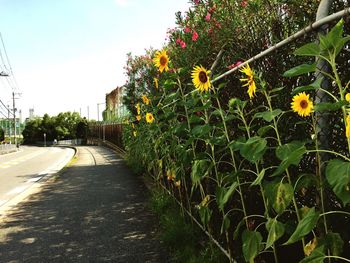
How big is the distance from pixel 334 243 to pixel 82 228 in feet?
15.3

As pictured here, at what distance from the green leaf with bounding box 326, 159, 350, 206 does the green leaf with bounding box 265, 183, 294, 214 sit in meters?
0.49

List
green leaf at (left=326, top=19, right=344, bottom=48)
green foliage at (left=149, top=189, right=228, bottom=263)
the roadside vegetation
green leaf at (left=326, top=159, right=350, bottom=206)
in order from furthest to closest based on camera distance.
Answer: the roadside vegetation < green foliage at (left=149, top=189, right=228, bottom=263) < green leaf at (left=326, top=19, right=344, bottom=48) < green leaf at (left=326, top=159, right=350, bottom=206)

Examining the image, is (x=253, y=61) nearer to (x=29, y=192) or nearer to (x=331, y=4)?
(x=331, y=4)

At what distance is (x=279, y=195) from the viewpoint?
192cm

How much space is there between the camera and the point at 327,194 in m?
1.94

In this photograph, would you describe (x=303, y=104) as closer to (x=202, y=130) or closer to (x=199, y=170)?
(x=202, y=130)

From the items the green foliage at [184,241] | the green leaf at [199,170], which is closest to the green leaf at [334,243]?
the green leaf at [199,170]

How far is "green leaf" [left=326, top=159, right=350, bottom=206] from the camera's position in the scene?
1.34 meters

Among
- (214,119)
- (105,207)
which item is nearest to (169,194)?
(105,207)

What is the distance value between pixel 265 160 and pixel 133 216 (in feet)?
13.3

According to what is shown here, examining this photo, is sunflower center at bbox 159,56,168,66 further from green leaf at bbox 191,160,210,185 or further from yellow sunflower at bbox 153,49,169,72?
green leaf at bbox 191,160,210,185

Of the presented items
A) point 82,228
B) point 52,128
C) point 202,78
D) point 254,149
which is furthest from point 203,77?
point 52,128

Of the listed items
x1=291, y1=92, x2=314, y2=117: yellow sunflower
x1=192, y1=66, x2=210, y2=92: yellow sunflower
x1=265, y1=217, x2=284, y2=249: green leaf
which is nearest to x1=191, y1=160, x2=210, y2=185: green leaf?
x1=192, y1=66, x2=210, y2=92: yellow sunflower

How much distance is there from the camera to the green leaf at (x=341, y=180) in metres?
1.34
